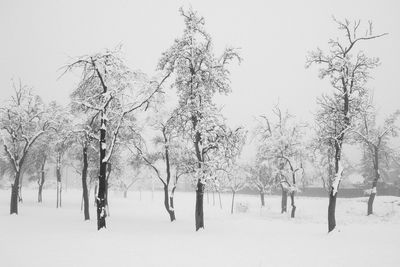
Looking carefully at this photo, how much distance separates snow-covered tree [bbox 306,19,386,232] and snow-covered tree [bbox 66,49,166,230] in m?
11.1

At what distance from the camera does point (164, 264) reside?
12.3m

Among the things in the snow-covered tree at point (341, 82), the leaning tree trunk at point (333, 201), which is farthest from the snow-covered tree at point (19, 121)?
the leaning tree trunk at point (333, 201)

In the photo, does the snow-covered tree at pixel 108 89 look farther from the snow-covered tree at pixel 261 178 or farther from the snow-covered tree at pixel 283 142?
the snow-covered tree at pixel 261 178

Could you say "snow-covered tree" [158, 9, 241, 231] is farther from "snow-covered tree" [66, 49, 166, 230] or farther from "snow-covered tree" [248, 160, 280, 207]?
"snow-covered tree" [248, 160, 280, 207]

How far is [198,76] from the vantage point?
20953 millimetres

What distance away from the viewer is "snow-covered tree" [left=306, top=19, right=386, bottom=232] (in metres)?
21.2

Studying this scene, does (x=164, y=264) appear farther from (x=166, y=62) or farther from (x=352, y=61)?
(x=352, y=61)

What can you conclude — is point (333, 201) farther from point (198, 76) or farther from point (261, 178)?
point (261, 178)

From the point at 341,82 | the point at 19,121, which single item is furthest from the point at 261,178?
the point at 19,121

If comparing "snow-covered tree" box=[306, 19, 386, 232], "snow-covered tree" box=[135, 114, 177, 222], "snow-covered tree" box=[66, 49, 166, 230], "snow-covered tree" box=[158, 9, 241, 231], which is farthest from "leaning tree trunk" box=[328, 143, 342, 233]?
"snow-covered tree" box=[135, 114, 177, 222]

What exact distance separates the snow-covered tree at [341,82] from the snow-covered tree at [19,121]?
21.8 metres

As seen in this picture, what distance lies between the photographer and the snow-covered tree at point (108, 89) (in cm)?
2022

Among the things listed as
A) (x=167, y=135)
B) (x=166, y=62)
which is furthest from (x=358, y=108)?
(x=167, y=135)

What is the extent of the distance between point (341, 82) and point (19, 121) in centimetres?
2604
